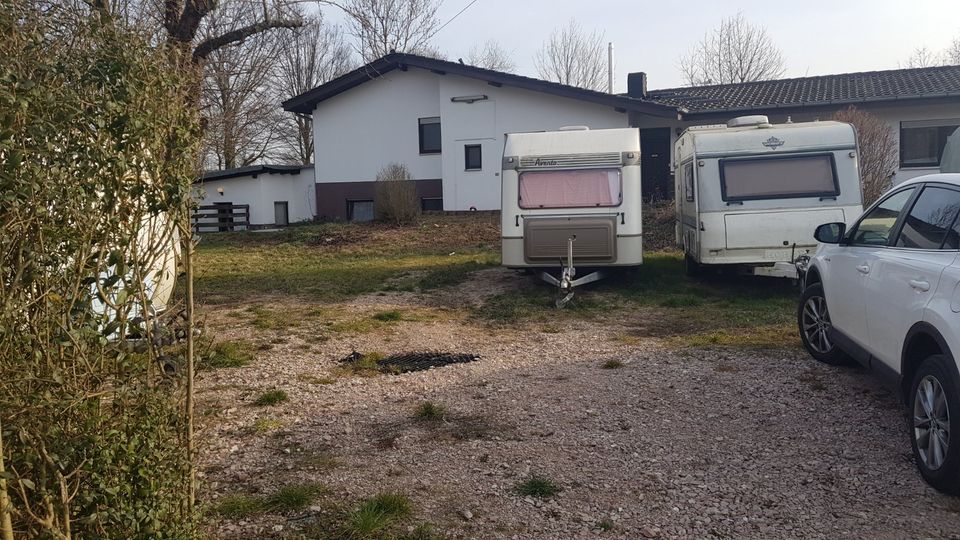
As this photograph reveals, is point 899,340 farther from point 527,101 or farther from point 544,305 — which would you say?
point 527,101

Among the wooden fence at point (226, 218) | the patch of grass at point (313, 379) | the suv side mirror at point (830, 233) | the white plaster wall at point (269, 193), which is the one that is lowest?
the patch of grass at point (313, 379)

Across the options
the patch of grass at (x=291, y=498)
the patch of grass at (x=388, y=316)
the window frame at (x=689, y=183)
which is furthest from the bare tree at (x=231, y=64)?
the patch of grass at (x=291, y=498)

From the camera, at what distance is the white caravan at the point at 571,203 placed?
11.1 metres

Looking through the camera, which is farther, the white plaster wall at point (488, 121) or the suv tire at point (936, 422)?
the white plaster wall at point (488, 121)

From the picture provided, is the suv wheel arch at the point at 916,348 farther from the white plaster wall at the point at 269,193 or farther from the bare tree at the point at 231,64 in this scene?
the white plaster wall at the point at 269,193

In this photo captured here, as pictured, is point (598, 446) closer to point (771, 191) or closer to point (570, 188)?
point (570, 188)

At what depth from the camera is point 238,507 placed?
160 inches

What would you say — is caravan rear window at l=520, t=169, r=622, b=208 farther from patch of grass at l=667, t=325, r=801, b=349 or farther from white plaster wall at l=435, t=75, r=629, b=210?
white plaster wall at l=435, t=75, r=629, b=210

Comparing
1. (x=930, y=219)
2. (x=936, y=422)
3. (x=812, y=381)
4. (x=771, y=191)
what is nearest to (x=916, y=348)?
(x=936, y=422)

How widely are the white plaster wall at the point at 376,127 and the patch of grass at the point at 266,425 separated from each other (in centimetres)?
1915

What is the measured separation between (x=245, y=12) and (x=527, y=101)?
39.3 ft

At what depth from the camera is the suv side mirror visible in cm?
630

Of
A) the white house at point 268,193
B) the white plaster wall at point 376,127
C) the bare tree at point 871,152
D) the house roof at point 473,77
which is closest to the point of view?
the bare tree at point 871,152

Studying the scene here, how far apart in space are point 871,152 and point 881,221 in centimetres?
1220
